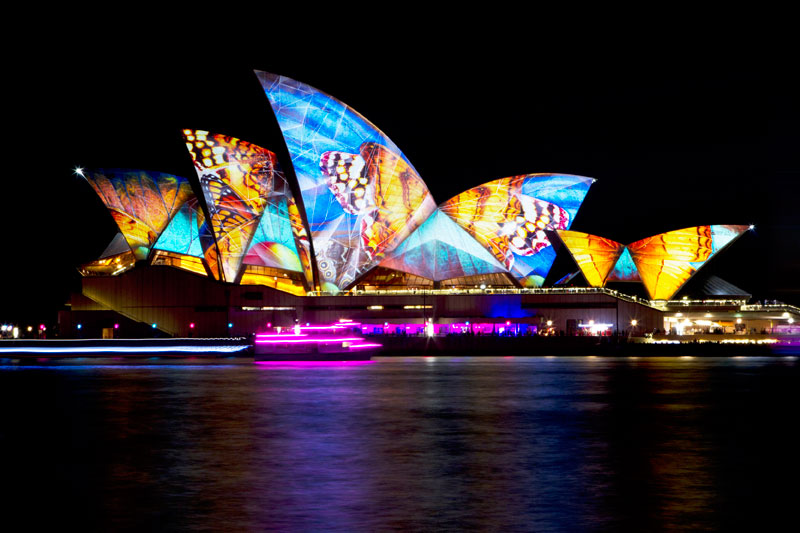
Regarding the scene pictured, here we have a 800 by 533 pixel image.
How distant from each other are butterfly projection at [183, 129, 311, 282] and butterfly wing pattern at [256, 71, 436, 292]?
3.33m

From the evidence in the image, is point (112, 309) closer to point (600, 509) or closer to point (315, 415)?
point (315, 415)

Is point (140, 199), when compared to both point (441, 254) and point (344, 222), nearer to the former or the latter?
point (344, 222)

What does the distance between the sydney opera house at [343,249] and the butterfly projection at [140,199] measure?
4.1 inches

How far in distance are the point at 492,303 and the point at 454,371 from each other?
2966cm

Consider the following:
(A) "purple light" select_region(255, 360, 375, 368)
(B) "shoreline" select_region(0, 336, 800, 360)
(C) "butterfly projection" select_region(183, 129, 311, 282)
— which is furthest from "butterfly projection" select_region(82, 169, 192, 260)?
(A) "purple light" select_region(255, 360, 375, 368)

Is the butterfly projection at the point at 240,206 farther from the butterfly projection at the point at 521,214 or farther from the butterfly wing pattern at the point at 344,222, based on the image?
the butterfly projection at the point at 521,214

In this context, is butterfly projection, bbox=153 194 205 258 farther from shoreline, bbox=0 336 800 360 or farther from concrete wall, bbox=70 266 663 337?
shoreline, bbox=0 336 800 360

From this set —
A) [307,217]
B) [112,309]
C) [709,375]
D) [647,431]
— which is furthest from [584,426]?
[112,309]

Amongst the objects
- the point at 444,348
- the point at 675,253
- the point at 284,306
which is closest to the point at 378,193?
the point at 284,306

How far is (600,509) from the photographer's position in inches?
421

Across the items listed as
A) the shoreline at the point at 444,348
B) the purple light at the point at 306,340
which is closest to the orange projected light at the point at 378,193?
the shoreline at the point at 444,348

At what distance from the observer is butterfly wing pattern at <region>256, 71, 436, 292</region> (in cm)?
6162

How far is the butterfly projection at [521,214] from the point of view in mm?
70812

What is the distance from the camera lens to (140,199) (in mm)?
69438
